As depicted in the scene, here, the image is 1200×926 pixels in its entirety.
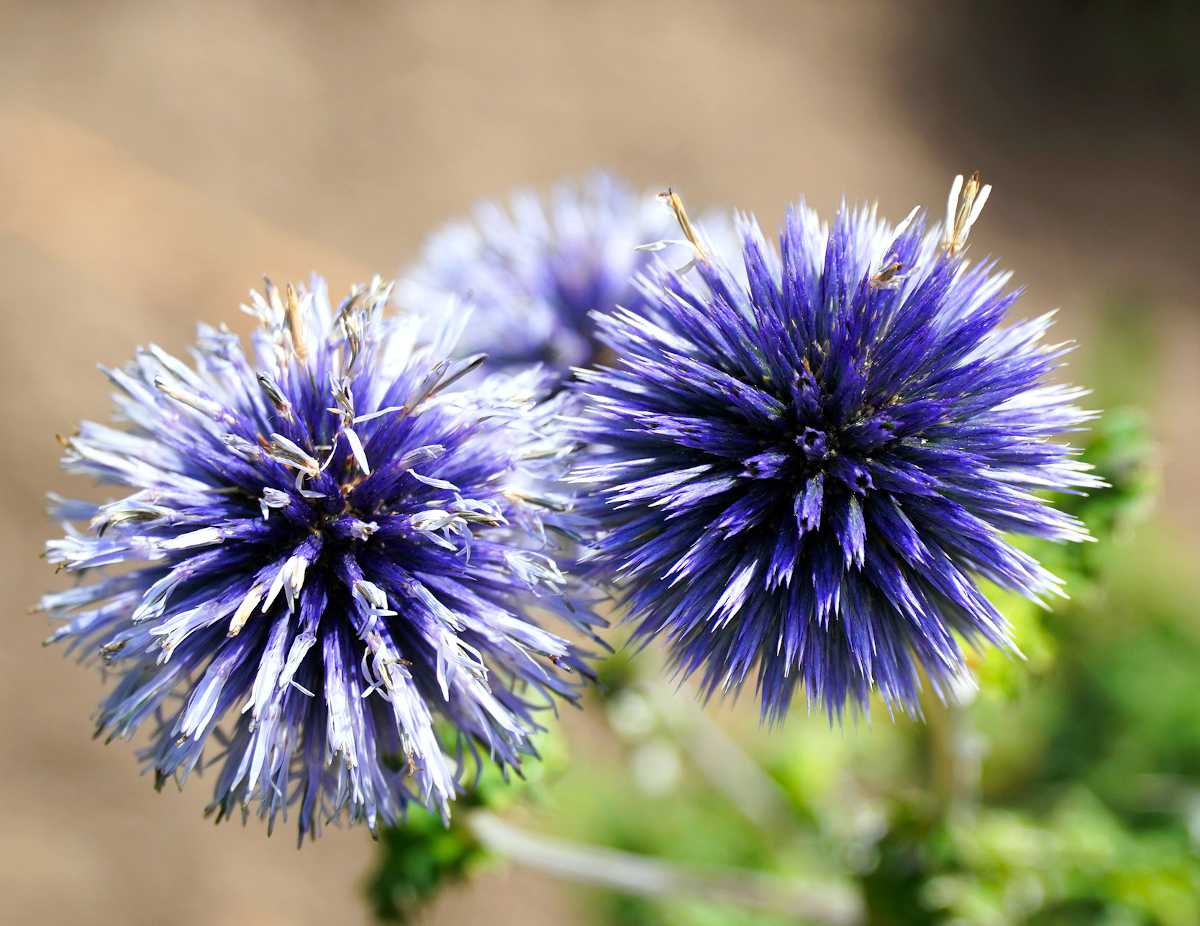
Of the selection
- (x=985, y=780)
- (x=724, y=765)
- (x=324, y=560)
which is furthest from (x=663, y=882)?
(x=985, y=780)

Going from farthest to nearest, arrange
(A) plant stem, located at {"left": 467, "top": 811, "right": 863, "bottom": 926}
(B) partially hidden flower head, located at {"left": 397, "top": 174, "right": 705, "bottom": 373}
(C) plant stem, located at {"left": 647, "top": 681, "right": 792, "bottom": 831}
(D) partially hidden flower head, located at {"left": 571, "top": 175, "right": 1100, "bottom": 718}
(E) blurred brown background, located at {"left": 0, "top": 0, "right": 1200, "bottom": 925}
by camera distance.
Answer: (E) blurred brown background, located at {"left": 0, "top": 0, "right": 1200, "bottom": 925}
(C) plant stem, located at {"left": 647, "top": 681, "right": 792, "bottom": 831}
(B) partially hidden flower head, located at {"left": 397, "top": 174, "right": 705, "bottom": 373}
(A) plant stem, located at {"left": 467, "top": 811, "right": 863, "bottom": 926}
(D) partially hidden flower head, located at {"left": 571, "top": 175, "right": 1100, "bottom": 718}

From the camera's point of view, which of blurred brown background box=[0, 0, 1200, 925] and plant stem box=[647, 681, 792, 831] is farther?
blurred brown background box=[0, 0, 1200, 925]

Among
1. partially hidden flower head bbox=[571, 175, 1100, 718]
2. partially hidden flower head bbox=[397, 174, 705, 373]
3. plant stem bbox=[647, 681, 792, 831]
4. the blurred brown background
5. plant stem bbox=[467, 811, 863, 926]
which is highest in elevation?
the blurred brown background

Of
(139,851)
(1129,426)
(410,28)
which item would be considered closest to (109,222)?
(410,28)

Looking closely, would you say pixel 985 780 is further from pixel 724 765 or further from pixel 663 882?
pixel 663 882

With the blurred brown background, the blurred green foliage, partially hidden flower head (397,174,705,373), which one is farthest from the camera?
the blurred brown background

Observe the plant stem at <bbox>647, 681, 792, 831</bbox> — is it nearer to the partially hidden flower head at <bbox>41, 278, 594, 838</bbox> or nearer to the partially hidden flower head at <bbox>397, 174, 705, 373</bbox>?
the partially hidden flower head at <bbox>397, 174, 705, 373</bbox>

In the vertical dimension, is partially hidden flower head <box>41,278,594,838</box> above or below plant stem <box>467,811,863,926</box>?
above

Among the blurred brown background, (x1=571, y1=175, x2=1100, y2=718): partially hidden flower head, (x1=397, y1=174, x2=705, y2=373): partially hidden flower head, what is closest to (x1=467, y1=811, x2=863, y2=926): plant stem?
(x1=571, y1=175, x2=1100, y2=718): partially hidden flower head

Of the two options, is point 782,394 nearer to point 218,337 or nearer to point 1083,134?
point 218,337
